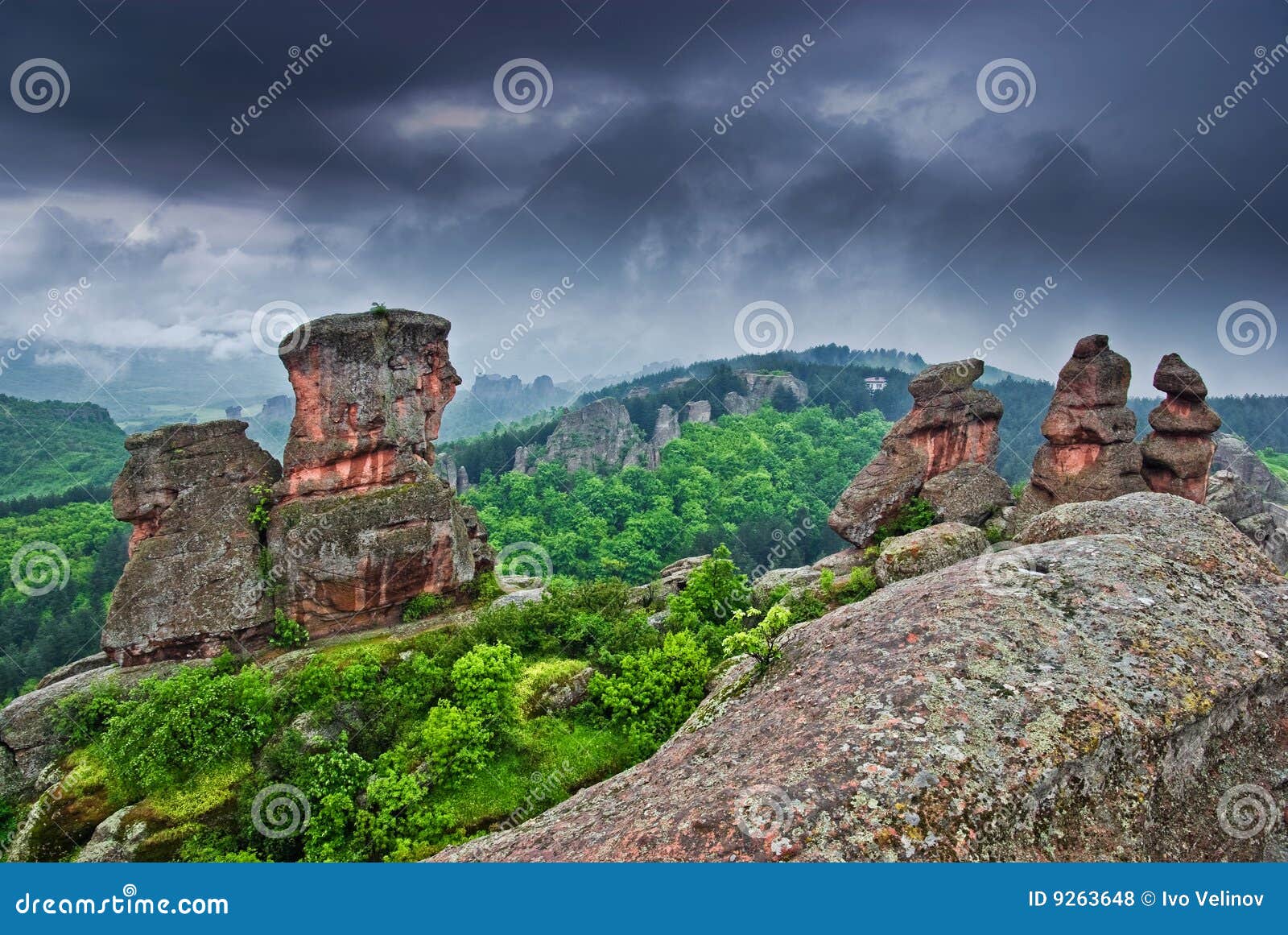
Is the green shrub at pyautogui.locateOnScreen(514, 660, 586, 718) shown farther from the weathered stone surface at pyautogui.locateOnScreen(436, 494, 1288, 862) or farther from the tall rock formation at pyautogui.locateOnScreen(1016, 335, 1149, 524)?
the tall rock formation at pyautogui.locateOnScreen(1016, 335, 1149, 524)

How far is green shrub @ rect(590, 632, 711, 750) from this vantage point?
1374cm

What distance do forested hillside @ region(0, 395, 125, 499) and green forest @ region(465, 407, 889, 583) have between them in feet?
184

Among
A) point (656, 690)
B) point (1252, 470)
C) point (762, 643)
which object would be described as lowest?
point (656, 690)

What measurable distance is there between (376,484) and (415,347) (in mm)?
4944

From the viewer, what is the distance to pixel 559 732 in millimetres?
15039

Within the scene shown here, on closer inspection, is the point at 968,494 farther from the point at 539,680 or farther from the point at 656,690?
the point at 539,680

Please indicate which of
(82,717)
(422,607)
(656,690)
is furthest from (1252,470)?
(82,717)

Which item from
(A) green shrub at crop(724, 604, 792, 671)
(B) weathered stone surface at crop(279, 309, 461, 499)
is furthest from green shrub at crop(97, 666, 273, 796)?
(A) green shrub at crop(724, 604, 792, 671)

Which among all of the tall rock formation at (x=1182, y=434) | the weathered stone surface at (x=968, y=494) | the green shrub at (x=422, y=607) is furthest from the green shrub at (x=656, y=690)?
the tall rock formation at (x=1182, y=434)

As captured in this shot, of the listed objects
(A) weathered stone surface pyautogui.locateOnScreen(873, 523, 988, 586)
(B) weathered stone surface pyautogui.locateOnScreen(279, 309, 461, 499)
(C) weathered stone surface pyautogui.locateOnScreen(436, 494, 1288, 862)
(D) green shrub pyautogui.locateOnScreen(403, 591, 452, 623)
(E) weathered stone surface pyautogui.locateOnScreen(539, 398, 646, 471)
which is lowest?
(C) weathered stone surface pyautogui.locateOnScreen(436, 494, 1288, 862)

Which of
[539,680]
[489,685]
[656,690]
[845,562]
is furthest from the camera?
[845,562]

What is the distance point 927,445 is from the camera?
82.3 feet

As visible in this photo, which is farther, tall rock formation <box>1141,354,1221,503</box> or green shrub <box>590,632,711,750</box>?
tall rock formation <box>1141,354,1221,503</box>

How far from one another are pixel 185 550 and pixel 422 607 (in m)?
7.37
